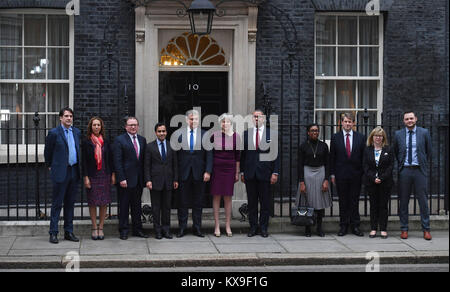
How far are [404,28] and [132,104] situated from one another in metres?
5.11

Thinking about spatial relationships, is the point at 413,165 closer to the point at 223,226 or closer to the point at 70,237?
the point at 223,226

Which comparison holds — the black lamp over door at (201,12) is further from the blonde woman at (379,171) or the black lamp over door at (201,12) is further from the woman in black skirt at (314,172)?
the blonde woman at (379,171)

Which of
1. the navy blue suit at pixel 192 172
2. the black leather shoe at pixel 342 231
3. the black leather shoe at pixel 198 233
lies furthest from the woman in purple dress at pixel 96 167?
the black leather shoe at pixel 342 231

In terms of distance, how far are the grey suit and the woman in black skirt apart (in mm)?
1129

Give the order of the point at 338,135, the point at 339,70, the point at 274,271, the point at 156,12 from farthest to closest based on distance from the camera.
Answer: the point at 339,70 < the point at 156,12 < the point at 338,135 < the point at 274,271

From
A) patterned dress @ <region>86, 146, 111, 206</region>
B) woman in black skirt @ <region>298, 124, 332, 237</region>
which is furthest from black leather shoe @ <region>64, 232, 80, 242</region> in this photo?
woman in black skirt @ <region>298, 124, 332, 237</region>

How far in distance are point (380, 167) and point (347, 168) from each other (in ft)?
1.68

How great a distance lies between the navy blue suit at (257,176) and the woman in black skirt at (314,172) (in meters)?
0.44

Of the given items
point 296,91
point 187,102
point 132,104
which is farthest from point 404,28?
point 132,104

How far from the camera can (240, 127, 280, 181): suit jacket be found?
11.0 m

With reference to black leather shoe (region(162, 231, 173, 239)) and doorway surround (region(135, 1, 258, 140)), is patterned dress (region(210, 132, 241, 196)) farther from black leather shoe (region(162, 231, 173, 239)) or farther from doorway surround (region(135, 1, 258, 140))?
doorway surround (region(135, 1, 258, 140))

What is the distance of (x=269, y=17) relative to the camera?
12.7 m

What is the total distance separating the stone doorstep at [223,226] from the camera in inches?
428

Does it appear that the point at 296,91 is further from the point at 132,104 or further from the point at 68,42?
the point at 68,42
